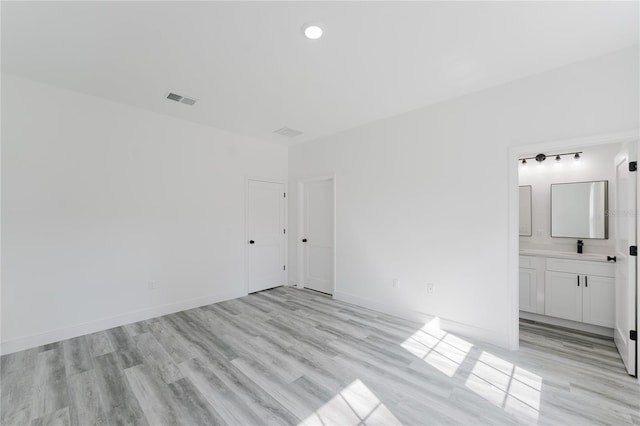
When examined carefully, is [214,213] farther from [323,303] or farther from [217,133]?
[323,303]

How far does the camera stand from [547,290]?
336 cm

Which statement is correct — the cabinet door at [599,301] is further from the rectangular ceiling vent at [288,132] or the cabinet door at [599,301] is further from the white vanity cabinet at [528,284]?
the rectangular ceiling vent at [288,132]

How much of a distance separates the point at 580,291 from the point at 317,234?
3.67 m

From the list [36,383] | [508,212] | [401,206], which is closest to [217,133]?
[401,206]

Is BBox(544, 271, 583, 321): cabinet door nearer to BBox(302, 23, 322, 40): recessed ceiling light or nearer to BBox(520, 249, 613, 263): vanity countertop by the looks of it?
BBox(520, 249, 613, 263): vanity countertop

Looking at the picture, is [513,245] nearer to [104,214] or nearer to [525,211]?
[525,211]

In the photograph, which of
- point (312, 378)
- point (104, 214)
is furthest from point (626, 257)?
point (104, 214)

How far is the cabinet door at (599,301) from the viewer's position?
2.97 meters

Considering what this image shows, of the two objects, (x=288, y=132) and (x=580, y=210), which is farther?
(x=288, y=132)

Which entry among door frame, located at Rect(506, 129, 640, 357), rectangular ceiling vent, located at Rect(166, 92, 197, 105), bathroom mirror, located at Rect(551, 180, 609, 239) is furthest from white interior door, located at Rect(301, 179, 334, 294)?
bathroom mirror, located at Rect(551, 180, 609, 239)

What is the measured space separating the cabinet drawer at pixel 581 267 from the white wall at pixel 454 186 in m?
1.11

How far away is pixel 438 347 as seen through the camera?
2791 millimetres

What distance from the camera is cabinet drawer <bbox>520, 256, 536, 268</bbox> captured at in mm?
3467

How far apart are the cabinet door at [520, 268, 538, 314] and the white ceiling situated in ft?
8.08
